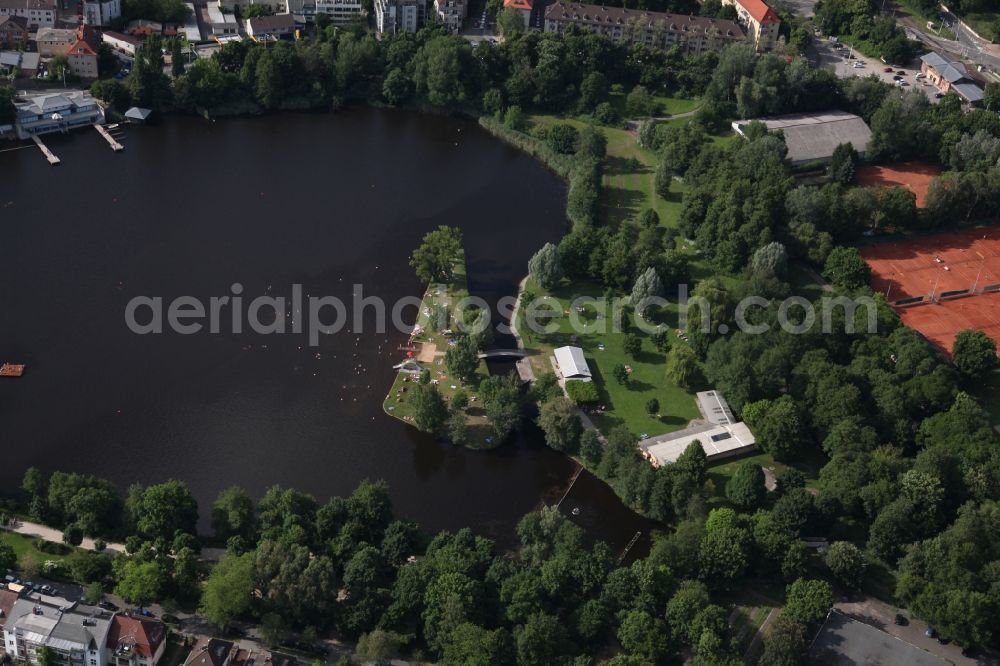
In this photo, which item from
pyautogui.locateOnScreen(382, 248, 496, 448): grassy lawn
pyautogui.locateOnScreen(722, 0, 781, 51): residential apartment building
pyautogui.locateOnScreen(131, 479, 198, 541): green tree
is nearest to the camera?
pyautogui.locateOnScreen(131, 479, 198, 541): green tree

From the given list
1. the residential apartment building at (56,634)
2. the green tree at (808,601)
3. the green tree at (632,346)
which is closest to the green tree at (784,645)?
the green tree at (808,601)

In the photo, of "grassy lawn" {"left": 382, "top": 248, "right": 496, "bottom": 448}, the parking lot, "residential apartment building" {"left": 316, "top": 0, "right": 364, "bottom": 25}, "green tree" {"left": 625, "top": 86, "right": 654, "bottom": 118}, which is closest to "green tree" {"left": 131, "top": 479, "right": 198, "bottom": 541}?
"grassy lawn" {"left": 382, "top": 248, "right": 496, "bottom": 448}

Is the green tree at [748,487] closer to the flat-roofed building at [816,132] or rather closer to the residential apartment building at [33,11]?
the flat-roofed building at [816,132]

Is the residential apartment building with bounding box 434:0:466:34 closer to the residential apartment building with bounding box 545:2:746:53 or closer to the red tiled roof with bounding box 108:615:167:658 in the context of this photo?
the residential apartment building with bounding box 545:2:746:53

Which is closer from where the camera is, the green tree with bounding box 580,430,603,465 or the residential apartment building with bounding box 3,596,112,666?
the residential apartment building with bounding box 3,596,112,666

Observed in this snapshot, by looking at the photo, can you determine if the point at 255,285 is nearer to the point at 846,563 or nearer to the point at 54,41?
the point at 54,41

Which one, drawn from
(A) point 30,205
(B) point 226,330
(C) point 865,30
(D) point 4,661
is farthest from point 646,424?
(C) point 865,30

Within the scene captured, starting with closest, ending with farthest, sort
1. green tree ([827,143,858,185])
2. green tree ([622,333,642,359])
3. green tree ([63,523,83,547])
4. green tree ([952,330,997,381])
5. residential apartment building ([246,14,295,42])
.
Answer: green tree ([63,523,83,547]) → green tree ([952,330,997,381]) → green tree ([622,333,642,359]) → green tree ([827,143,858,185]) → residential apartment building ([246,14,295,42])
